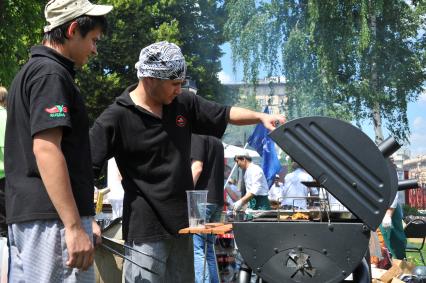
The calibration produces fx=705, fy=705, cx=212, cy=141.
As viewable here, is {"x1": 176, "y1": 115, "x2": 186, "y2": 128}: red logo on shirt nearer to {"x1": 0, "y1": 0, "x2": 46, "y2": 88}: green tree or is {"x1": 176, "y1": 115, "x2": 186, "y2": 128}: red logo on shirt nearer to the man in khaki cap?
the man in khaki cap

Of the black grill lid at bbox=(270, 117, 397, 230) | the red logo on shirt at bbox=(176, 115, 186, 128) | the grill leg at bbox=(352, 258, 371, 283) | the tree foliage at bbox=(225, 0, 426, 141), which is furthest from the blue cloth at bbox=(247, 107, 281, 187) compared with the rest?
the tree foliage at bbox=(225, 0, 426, 141)

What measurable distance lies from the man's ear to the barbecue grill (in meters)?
1.21

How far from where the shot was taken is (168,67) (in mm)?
4074

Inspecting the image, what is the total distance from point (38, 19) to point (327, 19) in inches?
590

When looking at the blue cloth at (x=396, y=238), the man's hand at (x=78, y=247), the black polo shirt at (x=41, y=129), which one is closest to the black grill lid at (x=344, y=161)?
the black polo shirt at (x=41, y=129)

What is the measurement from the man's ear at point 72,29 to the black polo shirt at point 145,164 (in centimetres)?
102

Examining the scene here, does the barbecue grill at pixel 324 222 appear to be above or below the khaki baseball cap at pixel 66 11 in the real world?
below

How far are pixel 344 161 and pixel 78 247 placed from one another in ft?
5.05

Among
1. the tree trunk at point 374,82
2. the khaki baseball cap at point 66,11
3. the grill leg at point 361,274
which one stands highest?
the tree trunk at point 374,82

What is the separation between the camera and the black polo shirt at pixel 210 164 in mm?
7152

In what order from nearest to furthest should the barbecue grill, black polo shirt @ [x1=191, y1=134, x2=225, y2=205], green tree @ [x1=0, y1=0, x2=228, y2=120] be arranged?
the barbecue grill < black polo shirt @ [x1=191, y1=134, x2=225, y2=205] < green tree @ [x1=0, y1=0, x2=228, y2=120]

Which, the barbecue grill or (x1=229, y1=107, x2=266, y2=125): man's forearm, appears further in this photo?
(x1=229, y1=107, x2=266, y2=125): man's forearm

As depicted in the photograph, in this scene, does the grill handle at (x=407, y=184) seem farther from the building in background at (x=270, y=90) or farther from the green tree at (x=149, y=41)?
the green tree at (x=149, y=41)

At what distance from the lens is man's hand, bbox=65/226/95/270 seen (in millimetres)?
2859
